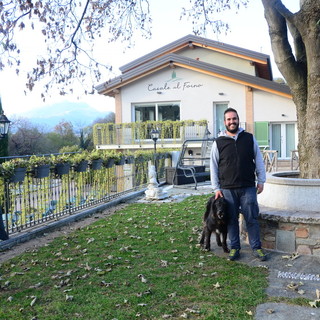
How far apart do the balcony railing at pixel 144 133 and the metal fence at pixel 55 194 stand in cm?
944

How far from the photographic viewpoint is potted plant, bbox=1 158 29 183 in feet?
21.8

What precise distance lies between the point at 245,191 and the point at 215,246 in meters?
1.19

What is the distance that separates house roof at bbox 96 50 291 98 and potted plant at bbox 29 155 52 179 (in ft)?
38.3

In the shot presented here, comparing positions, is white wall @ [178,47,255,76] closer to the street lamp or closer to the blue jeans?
the street lamp

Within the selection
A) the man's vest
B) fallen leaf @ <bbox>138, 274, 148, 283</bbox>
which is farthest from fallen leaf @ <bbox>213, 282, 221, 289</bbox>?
the man's vest

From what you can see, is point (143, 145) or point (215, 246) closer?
point (215, 246)

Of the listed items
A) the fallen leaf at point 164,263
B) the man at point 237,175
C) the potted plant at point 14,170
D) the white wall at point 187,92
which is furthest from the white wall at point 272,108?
the fallen leaf at point 164,263

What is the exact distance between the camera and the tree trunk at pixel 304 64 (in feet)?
18.9

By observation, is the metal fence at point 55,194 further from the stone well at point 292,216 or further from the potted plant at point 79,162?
the stone well at point 292,216

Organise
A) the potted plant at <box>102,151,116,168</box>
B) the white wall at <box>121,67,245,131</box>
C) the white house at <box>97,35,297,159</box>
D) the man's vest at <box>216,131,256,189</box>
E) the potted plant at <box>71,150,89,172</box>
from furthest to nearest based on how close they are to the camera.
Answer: the white wall at <box>121,67,245,131</box> < the white house at <box>97,35,297,159</box> < the potted plant at <box>102,151,116,168</box> < the potted plant at <box>71,150,89,172</box> < the man's vest at <box>216,131,256,189</box>

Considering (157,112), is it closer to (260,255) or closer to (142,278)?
(260,255)

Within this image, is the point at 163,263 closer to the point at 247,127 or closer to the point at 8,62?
the point at 8,62

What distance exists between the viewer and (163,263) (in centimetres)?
499

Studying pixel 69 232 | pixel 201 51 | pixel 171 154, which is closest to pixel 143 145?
pixel 171 154
